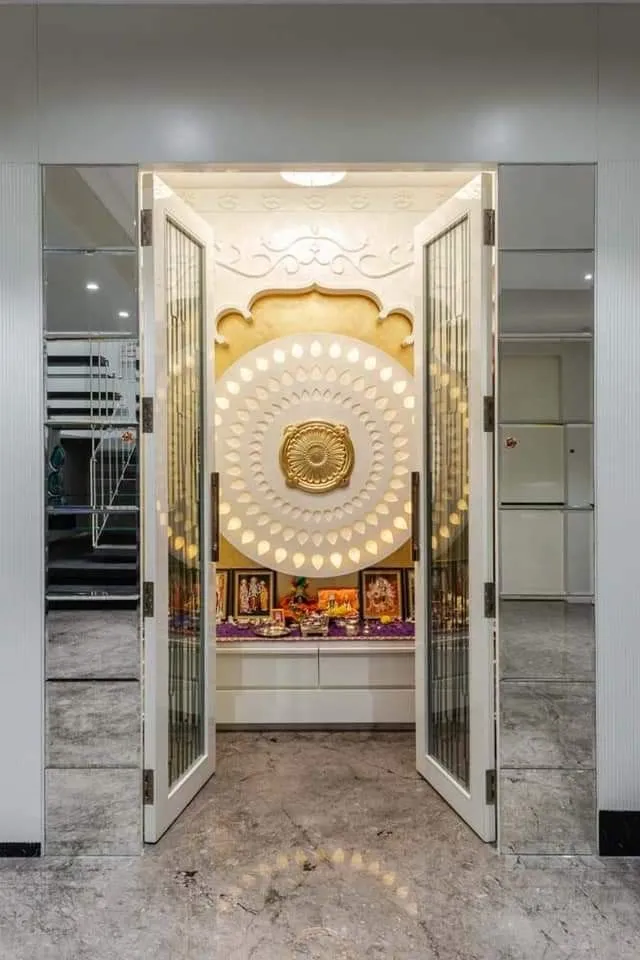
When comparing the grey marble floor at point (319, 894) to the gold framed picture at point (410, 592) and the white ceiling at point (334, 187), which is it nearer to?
the gold framed picture at point (410, 592)

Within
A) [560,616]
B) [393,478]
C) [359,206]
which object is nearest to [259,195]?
[359,206]

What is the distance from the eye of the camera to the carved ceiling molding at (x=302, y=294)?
3695 mm

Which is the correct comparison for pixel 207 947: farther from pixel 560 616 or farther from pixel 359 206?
pixel 359 206

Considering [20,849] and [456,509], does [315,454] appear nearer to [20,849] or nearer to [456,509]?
[456,509]

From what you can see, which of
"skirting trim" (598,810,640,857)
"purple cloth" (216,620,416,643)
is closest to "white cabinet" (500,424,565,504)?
"skirting trim" (598,810,640,857)

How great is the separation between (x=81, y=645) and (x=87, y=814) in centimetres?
60

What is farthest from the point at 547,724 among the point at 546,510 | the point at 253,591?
the point at 253,591

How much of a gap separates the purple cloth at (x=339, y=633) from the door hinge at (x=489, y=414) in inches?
57.8

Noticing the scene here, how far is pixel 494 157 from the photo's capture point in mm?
2328

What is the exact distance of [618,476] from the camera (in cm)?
234

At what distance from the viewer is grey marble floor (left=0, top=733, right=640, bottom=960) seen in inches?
75.5

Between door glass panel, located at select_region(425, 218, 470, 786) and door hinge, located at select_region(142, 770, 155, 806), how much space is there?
1178mm

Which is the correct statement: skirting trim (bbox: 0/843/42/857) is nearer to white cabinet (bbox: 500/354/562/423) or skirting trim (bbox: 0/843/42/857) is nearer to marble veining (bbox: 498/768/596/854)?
marble veining (bbox: 498/768/596/854)

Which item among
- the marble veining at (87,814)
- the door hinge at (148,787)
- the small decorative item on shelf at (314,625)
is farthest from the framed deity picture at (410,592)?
the marble veining at (87,814)
